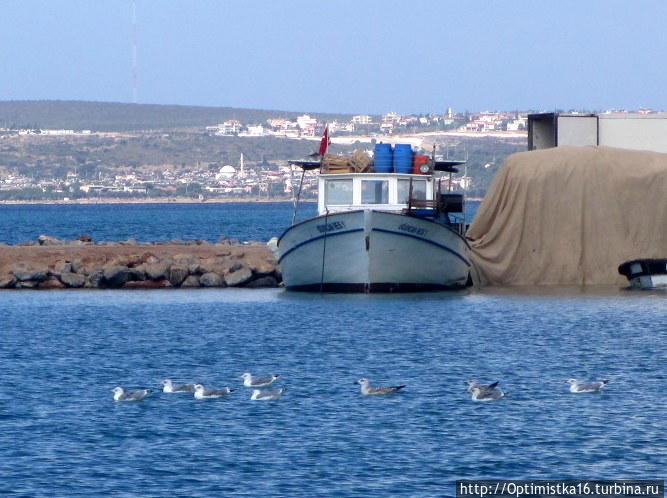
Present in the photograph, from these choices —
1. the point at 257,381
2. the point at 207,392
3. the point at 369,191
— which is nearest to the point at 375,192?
the point at 369,191

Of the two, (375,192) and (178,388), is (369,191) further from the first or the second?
(178,388)

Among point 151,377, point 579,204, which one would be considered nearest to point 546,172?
point 579,204

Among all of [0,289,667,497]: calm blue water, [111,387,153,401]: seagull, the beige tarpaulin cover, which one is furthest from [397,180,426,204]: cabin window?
[111,387,153,401]: seagull

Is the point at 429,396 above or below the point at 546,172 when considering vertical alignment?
below

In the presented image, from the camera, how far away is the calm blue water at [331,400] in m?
16.2

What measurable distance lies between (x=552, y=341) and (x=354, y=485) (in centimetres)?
1257

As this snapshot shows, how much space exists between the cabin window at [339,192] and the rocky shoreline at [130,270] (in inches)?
182

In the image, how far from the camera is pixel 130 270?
132 ft

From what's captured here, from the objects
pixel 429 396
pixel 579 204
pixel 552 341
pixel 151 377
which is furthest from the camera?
pixel 579 204

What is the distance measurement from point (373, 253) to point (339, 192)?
2.45 meters

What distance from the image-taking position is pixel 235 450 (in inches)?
684

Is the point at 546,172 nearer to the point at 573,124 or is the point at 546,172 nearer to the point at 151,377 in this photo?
the point at 573,124

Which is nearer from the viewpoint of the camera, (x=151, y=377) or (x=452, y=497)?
(x=452, y=497)

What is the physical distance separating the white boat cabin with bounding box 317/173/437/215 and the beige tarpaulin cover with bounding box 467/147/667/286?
2526 millimetres
